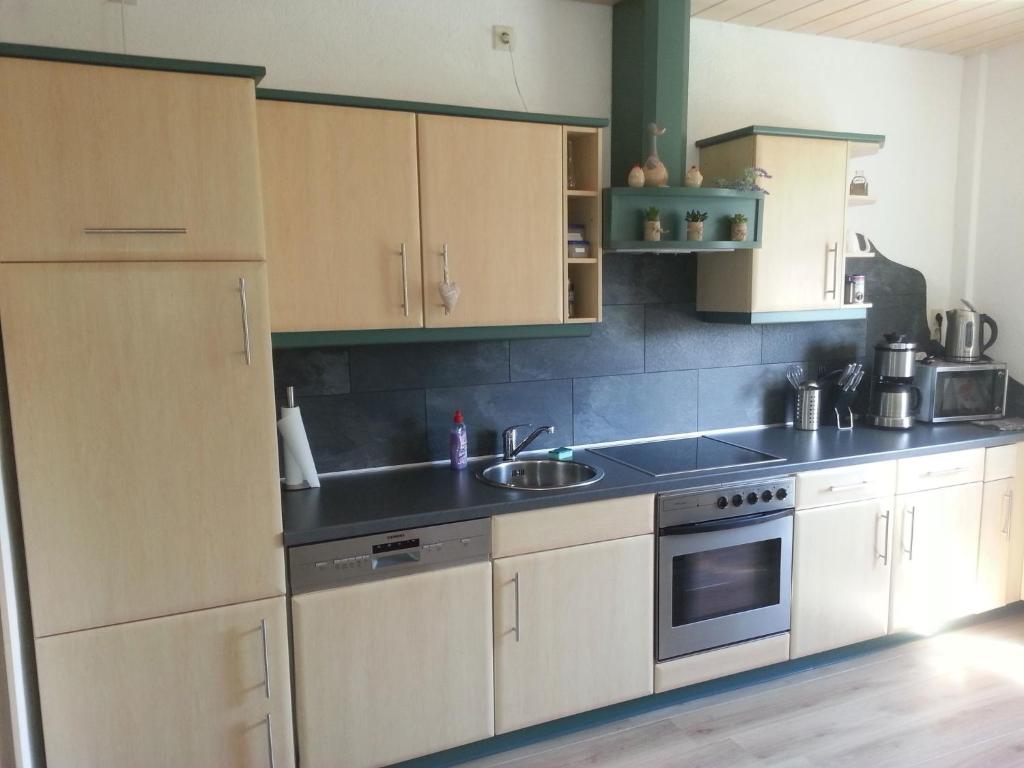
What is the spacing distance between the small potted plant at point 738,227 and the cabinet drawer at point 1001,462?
142 centimetres

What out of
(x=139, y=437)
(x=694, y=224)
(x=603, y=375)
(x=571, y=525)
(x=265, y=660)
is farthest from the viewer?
(x=603, y=375)

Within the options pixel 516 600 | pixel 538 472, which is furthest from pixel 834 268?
pixel 516 600

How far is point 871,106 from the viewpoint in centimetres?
339

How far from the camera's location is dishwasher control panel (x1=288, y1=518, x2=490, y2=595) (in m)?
2.02

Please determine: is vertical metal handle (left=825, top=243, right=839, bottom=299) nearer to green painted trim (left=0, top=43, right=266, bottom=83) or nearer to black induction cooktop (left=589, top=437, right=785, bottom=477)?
black induction cooktop (left=589, top=437, right=785, bottom=477)

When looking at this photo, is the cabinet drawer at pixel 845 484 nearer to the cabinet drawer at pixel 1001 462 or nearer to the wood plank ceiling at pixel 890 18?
the cabinet drawer at pixel 1001 462

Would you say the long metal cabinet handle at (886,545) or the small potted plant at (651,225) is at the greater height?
the small potted plant at (651,225)

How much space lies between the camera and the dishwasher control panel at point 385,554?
79.6 inches

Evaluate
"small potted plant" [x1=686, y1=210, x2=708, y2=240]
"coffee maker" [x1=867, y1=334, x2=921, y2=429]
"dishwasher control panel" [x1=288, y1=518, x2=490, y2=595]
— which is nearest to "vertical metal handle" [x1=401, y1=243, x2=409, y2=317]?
"dishwasher control panel" [x1=288, y1=518, x2=490, y2=595]

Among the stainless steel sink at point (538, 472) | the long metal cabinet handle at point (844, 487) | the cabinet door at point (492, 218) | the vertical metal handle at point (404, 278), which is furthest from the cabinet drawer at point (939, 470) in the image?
the vertical metal handle at point (404, 278)

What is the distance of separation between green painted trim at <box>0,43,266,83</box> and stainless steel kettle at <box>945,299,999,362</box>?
3.14 meters

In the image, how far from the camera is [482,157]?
7.81 feet

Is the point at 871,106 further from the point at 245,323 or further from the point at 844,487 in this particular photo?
the point at 245,323

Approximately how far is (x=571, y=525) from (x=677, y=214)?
3.92 ft
